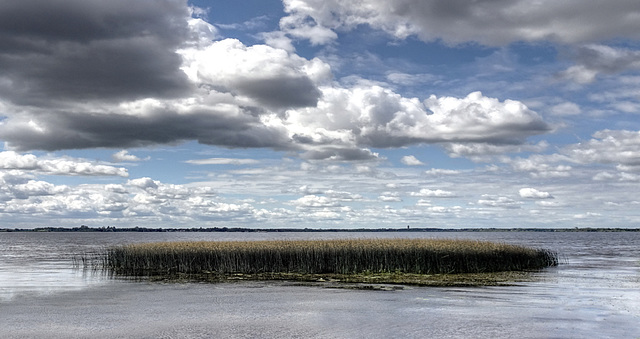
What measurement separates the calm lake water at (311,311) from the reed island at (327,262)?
582cm

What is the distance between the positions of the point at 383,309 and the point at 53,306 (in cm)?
1454

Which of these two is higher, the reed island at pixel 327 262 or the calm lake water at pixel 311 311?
the reed island at pixel 327 262

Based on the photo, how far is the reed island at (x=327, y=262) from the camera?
40.8 meters

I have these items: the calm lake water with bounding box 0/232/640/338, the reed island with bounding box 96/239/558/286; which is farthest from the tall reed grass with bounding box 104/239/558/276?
the calm lake water with bounding box 0/232/640/338

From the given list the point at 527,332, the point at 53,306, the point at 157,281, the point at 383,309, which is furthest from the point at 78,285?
the point at 527,332

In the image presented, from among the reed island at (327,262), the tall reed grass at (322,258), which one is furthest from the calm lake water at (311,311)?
the tall reed grass at (322,258)

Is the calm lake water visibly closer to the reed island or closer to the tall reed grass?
the reed island

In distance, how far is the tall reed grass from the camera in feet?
138

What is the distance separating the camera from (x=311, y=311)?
23.8 m

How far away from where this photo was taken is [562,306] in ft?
83.1

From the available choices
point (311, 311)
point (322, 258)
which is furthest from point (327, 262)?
point (311, 311)

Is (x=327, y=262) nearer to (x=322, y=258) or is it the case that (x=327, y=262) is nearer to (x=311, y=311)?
(x=322, y=258)

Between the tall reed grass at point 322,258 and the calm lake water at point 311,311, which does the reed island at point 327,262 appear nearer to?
the tall reed grass at point 322,258

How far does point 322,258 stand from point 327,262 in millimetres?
476
